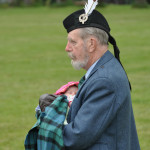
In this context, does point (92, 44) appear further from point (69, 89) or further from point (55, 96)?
point (69, 89)

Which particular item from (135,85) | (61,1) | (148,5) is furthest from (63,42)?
(61,1)

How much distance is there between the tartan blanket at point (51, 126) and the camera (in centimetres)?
273

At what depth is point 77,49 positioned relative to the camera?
2.85 meters

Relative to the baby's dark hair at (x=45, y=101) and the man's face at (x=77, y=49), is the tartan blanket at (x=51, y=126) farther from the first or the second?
the man's face at (x=77, y=49)

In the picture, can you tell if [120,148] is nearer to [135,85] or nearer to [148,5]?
[135,85]

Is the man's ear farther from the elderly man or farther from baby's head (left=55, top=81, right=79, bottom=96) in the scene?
baby's head (left=55, top=81, right=79, bottom=96)

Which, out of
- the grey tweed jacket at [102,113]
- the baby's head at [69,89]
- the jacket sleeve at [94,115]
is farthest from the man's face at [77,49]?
the baby's head at [69,89]

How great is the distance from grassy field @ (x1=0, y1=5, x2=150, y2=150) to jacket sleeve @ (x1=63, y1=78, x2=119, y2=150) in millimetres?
1457

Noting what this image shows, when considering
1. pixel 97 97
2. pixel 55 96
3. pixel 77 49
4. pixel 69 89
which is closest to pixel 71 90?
pixel 69 89

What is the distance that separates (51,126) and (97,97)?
0.38 meters

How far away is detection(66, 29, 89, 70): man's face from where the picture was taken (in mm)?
2828

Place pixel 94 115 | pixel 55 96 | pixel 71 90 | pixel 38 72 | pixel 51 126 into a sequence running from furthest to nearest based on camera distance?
pixel 38 72
pixel 71 90
pixel 55 96
pixel 51 126
pixel 94 115

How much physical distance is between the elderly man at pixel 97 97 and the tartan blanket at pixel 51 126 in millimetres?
50

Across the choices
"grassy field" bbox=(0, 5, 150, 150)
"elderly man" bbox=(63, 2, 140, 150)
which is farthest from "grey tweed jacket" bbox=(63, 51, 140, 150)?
"grassy field" bbox=(0, 5, 150, 150)
